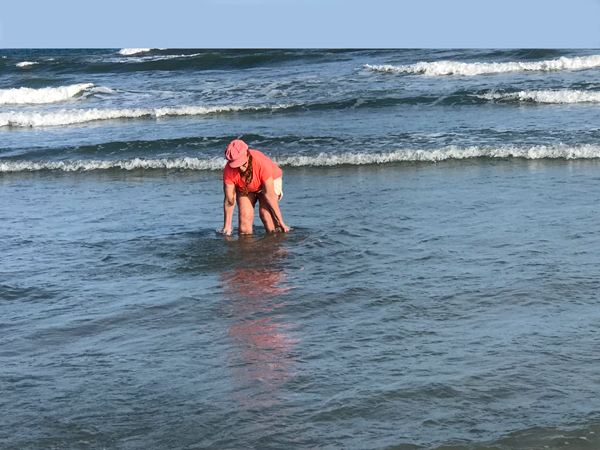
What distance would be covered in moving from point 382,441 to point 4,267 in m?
4.77

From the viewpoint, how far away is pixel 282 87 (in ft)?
71.2

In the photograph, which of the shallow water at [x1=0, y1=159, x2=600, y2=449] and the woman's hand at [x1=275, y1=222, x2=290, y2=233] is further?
the woman's hand at [x1=275, y1=222, x2=290, y2=233]

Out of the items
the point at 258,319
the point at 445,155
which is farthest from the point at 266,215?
the point at 445,155

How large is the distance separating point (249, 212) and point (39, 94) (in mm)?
18949

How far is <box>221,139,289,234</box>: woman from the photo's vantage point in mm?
7200

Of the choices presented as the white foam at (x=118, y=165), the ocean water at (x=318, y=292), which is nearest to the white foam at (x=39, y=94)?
the ocean water at (x=318, y=292)

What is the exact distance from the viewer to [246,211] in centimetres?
778

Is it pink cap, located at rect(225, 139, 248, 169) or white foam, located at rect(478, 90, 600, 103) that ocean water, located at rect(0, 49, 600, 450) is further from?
white foam, located at rect(478, 90, 600, 103)

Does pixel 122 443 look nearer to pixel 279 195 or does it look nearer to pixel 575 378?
pixel 575 378

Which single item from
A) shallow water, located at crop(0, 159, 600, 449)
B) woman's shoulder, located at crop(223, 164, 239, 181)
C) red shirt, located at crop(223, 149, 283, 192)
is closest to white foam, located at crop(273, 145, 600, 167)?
shallow water, located at crop(0, 159, 600, 449)

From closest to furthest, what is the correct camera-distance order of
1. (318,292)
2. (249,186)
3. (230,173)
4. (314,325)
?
(314,325)
(318,292)
(230,173)
(249,186)

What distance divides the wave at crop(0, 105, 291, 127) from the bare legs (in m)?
10.8

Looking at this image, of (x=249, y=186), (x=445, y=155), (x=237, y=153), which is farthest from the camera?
(x=445, y=155)

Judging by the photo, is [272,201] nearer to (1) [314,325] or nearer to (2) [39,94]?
(1) [314,325]
